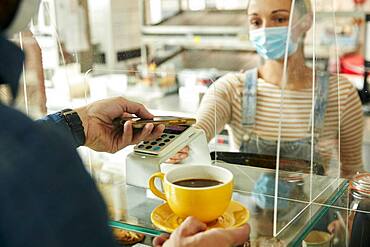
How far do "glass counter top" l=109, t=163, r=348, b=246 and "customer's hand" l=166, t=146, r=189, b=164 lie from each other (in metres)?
0.07

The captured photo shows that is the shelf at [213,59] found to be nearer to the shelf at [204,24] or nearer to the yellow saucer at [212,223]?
the shelf at [204,24]

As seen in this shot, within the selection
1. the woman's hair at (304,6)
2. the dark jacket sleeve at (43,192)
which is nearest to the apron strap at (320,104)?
the woman's hair at (304,6)

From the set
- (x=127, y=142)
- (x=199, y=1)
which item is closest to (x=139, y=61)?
(x=199, y=1)

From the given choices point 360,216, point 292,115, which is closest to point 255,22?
point 292,115

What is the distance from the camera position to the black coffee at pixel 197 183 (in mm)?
698

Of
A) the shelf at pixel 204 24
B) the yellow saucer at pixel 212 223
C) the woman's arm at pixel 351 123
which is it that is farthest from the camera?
the shelf at pixel 204 24

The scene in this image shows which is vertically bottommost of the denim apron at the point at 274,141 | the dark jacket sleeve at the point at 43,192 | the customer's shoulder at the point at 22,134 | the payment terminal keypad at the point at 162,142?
the denim apron at the point at 274,141

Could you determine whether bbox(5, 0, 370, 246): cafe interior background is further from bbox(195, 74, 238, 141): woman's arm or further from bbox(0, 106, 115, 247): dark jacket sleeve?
bbox(0, 106, 115, 247): dark jacket sleeve

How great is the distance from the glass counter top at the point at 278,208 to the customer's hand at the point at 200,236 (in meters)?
0.11

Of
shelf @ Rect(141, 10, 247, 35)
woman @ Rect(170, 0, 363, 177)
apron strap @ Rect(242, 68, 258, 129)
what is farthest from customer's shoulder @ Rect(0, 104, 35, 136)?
shelf @ Rect(141, 10, 247, 35)

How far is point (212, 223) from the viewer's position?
2.24 ft

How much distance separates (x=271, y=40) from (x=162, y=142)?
0.69m

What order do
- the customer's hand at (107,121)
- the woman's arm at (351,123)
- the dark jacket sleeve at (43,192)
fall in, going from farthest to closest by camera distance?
the woman's arm at (351,123) → the customer's hand at (107,121) → the dark jacket sleeve at (43,192)

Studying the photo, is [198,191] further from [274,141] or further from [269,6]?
[269,6]
